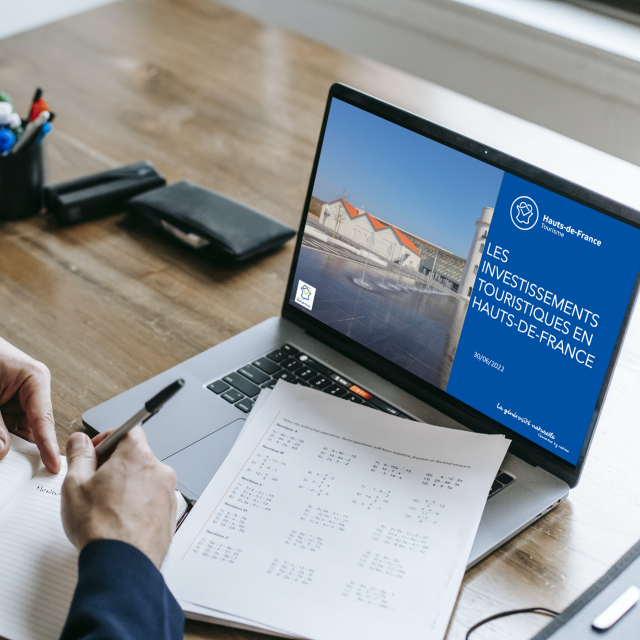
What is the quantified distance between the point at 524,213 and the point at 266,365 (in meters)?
0.36

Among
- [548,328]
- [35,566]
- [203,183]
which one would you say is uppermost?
[548,328]

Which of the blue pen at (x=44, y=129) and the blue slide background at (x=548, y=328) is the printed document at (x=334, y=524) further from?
the blue pen at (x=44, y=129)

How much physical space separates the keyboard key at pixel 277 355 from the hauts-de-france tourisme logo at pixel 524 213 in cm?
33

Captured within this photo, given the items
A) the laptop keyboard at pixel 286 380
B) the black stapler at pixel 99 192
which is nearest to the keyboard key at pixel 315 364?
the laptop keyboard at pixel 286 380

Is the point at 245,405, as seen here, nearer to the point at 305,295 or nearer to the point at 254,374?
the point at 254,374

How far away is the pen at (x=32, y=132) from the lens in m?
1.13

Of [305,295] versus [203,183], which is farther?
[203,183]

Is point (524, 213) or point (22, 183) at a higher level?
point (524, 213)

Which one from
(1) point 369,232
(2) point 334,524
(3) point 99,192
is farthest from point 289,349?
(3) point 99,192

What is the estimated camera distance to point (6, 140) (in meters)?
1.13

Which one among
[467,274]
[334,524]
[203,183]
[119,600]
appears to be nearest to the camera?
[119,600]

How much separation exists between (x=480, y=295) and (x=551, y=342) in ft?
0.30

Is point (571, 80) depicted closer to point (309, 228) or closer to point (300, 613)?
point (309, 228)

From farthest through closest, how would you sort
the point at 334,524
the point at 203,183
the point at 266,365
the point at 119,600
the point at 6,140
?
the point at 203,183
the point at 6,140
the point at 266,365
the point at 334,524
the point at 119,600
